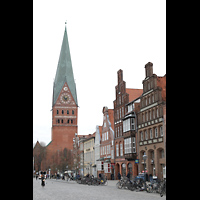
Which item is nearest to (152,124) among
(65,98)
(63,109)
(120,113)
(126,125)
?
(126,125)

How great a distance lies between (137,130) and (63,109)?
79.3m

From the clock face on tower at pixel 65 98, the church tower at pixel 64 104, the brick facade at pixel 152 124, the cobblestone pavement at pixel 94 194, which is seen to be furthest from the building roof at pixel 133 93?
the clock face on tower at pixel 65 98

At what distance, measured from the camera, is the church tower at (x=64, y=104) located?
11894 centimetres

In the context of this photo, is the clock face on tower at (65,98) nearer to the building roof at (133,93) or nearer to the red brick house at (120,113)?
the red brick house at (120,113)

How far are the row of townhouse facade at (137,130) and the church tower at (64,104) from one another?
57036mm

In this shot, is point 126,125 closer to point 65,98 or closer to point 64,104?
point 64,104

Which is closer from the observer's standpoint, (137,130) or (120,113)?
(137,130)

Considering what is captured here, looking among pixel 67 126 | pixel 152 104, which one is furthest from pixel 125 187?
pixel 67 126

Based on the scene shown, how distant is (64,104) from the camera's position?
124 m
